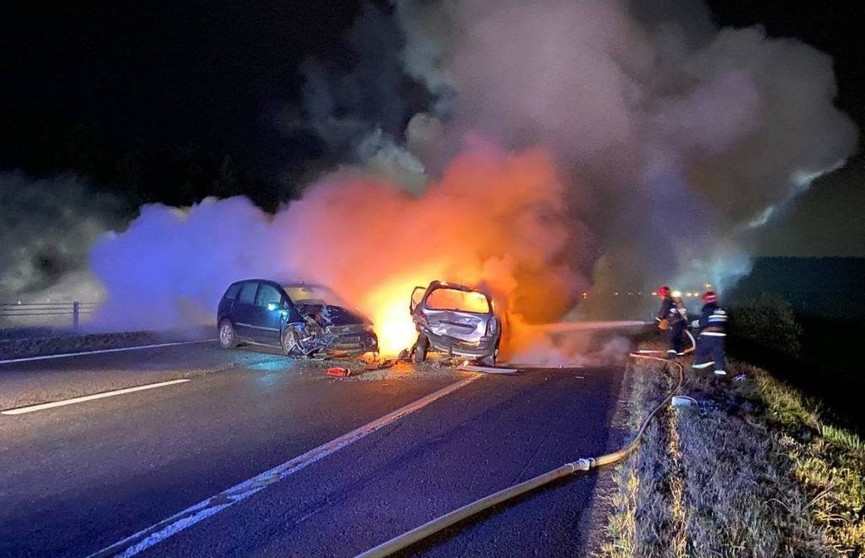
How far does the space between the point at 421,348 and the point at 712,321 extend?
514 cm

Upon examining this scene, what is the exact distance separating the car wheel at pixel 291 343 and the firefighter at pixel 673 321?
737cm

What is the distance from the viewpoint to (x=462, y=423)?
24.0 feet

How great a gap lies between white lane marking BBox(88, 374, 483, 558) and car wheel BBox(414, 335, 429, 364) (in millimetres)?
4844

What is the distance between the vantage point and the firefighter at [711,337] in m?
11.2

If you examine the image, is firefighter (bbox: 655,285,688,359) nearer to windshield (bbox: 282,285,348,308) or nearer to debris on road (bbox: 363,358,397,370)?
debris on road (bbox: 363,358,397,370)

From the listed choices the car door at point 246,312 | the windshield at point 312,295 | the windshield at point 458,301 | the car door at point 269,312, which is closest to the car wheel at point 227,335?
the car door at point 246,312

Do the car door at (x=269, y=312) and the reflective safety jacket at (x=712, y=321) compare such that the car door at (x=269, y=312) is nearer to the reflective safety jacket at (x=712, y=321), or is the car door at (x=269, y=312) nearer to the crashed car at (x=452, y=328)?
the crashed car at (x=452, y=328)

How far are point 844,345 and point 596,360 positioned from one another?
2246cm

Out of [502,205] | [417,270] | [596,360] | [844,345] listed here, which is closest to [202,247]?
[417,270]

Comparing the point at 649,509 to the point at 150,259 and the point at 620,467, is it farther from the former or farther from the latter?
the point at 150,259

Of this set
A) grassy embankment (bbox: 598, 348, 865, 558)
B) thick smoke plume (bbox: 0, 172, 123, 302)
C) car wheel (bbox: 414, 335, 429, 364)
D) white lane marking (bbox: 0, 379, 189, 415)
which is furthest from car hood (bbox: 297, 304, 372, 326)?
thick smoke plume (bbox: 0, 172, 123, 302)

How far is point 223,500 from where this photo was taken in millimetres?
4734

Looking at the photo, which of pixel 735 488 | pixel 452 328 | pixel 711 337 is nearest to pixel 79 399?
pixel 452 328

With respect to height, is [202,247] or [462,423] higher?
[202,247]
